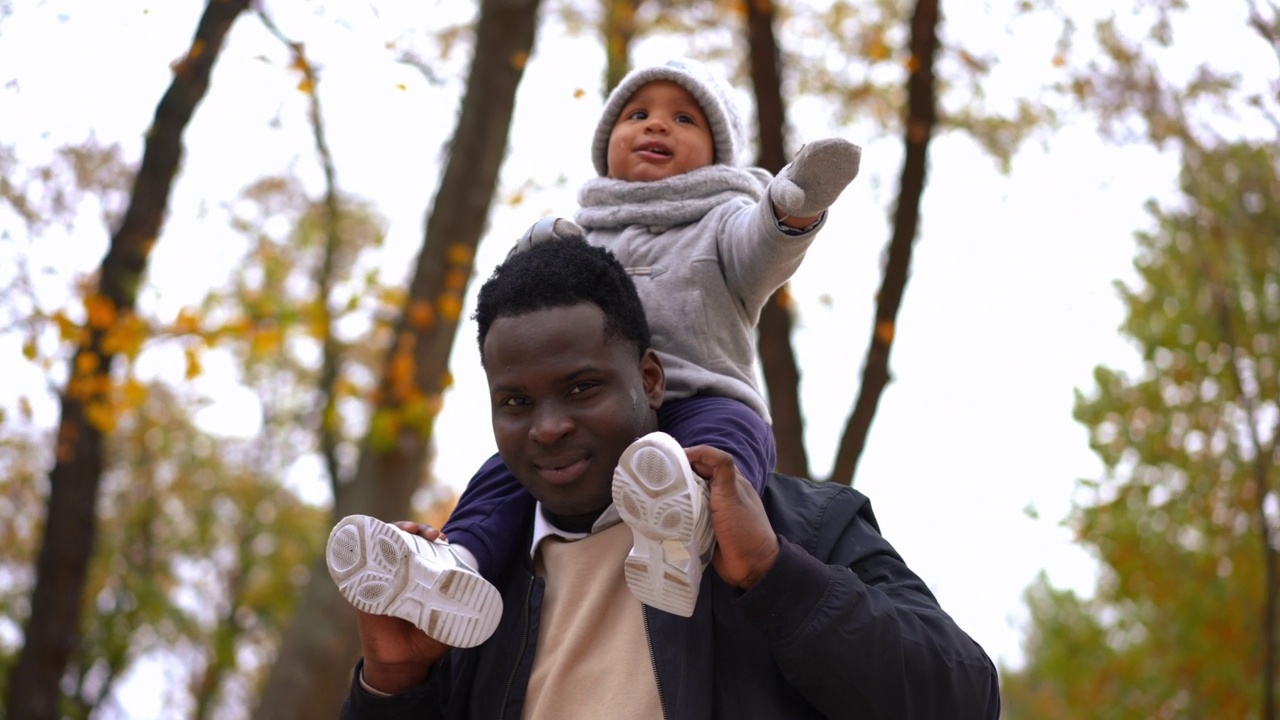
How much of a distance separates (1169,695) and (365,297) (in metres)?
9.77

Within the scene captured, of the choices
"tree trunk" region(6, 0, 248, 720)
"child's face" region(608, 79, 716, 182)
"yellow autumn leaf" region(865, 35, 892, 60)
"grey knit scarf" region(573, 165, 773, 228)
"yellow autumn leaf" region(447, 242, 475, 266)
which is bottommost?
"tree trunk" region(6, 0, 248, 720)

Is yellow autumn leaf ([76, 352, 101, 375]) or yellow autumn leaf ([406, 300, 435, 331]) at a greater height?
yellow autumn leaf ([406, 300, 435, 331])

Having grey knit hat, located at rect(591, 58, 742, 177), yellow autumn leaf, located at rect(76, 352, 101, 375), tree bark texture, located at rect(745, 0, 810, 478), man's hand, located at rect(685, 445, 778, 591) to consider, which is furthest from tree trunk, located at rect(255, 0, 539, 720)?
man's hand, located at rect(685, 445, 778, 591)

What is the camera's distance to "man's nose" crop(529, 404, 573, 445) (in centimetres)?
217

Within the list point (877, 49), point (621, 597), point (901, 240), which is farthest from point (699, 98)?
point (877, 49)

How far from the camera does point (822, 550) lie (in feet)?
7.39

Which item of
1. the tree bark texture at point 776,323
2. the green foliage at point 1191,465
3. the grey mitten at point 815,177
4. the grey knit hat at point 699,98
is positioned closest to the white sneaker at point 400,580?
the grey mitten at point 815,177

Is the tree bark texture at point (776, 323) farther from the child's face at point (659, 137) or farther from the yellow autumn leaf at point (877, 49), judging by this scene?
the child's face at point (659, 137)

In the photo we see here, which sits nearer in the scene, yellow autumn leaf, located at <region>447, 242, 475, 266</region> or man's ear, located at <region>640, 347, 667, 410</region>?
man's ear, located at <region>640, 347, 667, 410</region>

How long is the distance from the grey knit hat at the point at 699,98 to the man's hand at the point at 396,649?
42.1 inches

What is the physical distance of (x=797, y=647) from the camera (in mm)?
2002

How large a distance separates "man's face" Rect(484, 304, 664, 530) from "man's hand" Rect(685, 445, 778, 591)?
0.72ft

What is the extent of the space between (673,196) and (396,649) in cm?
105

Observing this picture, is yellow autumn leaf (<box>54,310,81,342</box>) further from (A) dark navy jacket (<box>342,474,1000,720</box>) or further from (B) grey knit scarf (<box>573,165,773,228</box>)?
(A) dark navy jacket (<box>342,474,1000,720</box>)
